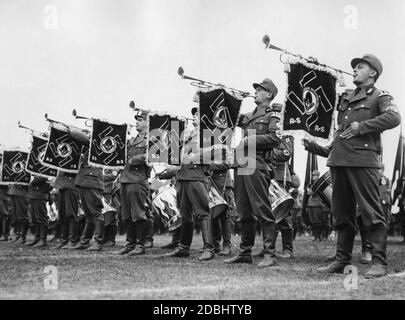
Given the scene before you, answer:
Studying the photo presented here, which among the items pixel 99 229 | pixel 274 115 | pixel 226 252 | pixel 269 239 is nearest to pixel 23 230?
pixel 99 229

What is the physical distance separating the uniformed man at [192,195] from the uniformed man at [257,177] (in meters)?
1.01

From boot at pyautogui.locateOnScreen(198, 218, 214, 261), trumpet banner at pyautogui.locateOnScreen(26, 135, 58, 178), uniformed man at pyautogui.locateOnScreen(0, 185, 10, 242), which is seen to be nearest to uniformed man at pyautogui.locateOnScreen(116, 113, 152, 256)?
boot at pyautogui.locateOnScreen(198, 218, 214, 261)

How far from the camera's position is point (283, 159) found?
312 inches

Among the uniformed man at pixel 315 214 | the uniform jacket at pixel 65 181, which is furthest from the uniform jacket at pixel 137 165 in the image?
the uniformed man at pixel 315 214

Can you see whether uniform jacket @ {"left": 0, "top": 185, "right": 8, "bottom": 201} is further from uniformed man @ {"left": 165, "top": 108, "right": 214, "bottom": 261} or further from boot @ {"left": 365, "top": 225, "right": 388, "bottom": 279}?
boot @ {"left": 365, "top": 225, "right": 388, "bottom": 279}

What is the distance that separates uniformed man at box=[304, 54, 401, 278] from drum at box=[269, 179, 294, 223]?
2125 mm

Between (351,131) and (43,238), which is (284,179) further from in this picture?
(43,238)

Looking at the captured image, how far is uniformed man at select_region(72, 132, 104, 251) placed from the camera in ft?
30.3

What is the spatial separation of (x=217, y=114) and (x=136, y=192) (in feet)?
6.00

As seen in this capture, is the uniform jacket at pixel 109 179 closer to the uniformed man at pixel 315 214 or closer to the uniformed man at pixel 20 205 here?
the uniformed man at pixel 20 205

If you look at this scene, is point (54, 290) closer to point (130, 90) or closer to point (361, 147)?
point (361, 147)

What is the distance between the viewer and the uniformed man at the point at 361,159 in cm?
523

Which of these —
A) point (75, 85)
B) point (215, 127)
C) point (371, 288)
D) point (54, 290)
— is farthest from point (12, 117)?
point (371, 288)

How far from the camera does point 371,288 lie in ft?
14.3
